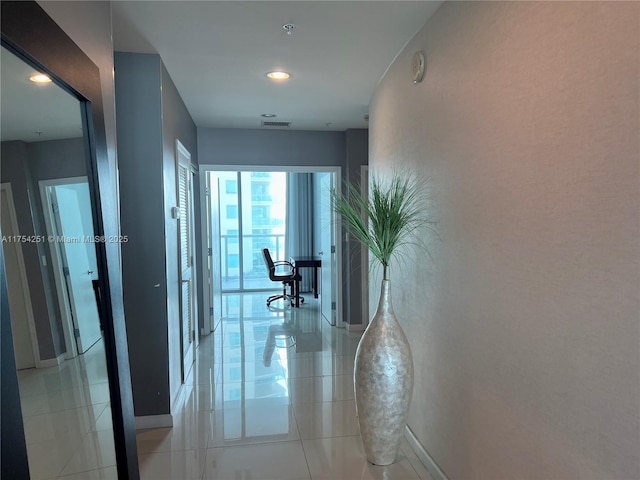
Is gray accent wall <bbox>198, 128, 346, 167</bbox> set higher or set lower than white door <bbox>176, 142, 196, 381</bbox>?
higher

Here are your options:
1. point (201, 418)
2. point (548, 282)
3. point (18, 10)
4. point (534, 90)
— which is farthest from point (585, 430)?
point (201, 418)

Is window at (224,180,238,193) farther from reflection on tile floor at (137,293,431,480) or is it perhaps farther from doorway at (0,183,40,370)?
doorway at (0,183,40,370)

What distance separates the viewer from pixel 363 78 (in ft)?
10.2

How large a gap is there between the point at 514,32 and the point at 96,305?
1.89 metres

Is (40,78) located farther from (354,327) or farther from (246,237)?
(246,237)

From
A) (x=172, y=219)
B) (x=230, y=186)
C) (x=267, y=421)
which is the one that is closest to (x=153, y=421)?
(x=267, y=421)

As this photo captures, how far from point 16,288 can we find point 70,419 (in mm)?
552

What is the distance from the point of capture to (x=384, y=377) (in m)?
2.08

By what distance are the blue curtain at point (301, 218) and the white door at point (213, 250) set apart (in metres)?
2.40

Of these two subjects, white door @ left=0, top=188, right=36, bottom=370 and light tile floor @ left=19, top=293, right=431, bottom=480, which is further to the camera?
light tile floor @ left=19, top=293, right=431, bottom=480

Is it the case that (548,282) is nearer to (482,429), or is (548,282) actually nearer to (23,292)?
(482,429)

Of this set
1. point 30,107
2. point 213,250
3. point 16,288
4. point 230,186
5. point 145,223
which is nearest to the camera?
point 16,288

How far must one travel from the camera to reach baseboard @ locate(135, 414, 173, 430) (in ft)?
9.00

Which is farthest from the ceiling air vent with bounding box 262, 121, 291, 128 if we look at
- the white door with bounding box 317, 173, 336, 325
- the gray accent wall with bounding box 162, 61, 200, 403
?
the gray accent wall with bounding box 162, 61, 200, 403
